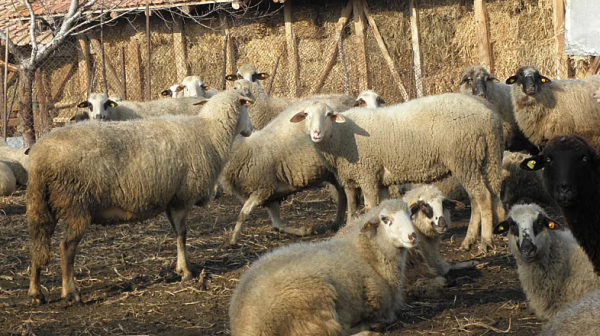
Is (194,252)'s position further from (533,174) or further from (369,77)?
(369,77)

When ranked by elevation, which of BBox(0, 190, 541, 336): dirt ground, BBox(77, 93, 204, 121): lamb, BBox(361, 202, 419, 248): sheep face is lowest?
BBox(0, 190, 541, 336): dirt ground

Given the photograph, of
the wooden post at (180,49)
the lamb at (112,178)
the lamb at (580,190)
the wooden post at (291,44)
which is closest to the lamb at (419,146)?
the lamb at (112,178)

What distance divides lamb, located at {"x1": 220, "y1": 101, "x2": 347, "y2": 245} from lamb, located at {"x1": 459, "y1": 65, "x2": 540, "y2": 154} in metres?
3.15

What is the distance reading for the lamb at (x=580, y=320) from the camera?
3967 mm

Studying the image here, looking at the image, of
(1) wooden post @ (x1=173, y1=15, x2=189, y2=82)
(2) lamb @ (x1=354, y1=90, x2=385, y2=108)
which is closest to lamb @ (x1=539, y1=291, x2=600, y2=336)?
(2) lamb @ (x1=354, y1=90, x2=385, y2=108)

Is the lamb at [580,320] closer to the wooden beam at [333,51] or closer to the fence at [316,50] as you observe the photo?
the fence at [316,50]

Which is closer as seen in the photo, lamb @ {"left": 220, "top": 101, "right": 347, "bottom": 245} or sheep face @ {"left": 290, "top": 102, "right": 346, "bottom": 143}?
sheep face @ {"left": 290, "top": 102, "right": 346, "bottom": 143}

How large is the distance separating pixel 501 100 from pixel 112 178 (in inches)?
266

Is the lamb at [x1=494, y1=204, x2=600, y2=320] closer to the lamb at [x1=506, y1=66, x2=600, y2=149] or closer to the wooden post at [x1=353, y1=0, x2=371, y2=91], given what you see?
the lamb at [x1=506, y1=66, x2=600, y2=149]

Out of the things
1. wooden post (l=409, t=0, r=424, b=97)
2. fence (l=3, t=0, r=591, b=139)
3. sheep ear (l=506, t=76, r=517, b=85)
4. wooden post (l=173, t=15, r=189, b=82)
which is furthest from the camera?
wooden post (l=173, t=15, r=189, b=82)

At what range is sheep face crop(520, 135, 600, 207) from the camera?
545 cm

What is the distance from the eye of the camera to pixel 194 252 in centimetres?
870

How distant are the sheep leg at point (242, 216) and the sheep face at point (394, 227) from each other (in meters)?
3.03

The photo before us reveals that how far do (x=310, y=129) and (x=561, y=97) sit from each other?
422cm
